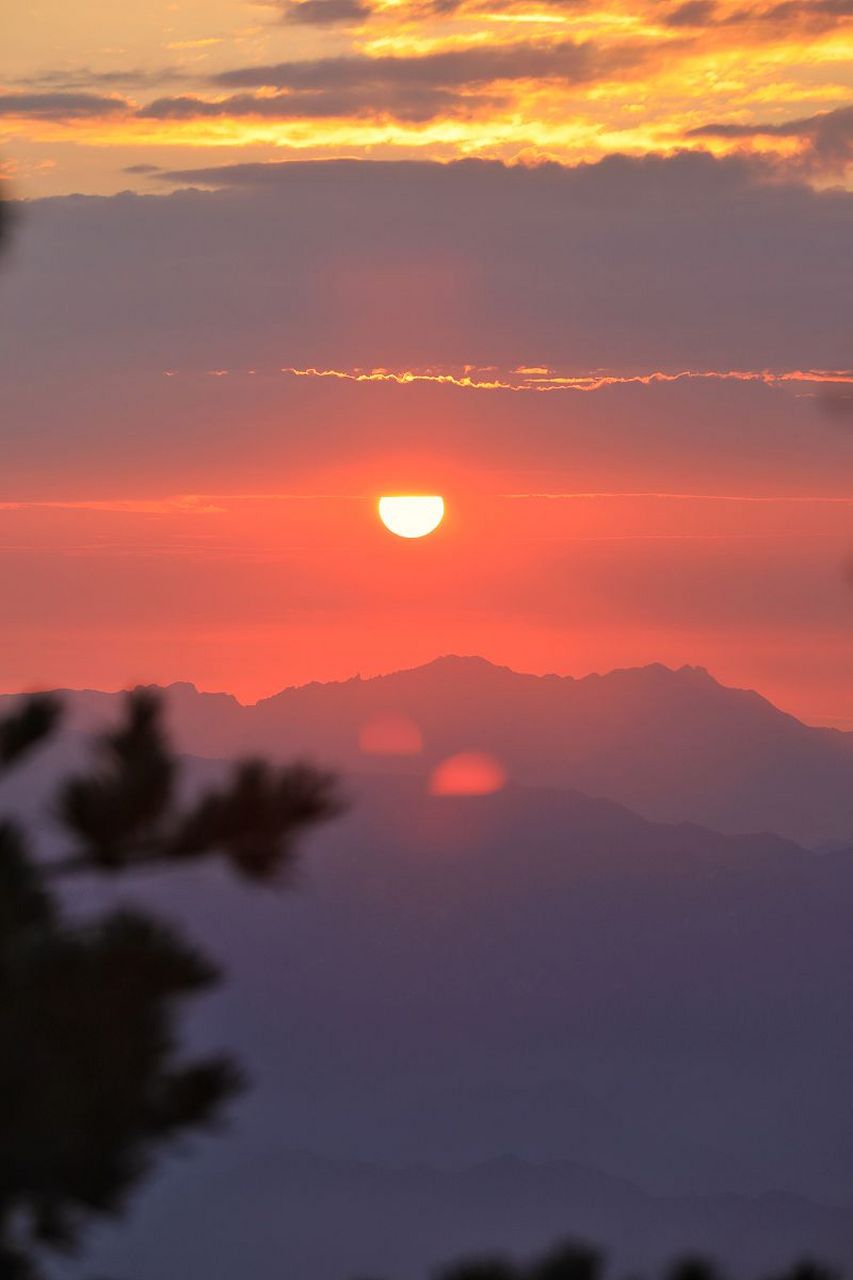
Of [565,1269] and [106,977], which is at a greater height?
[565,1269]

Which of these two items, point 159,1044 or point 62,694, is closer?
point 159,1044

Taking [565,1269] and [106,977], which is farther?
[565,1269]

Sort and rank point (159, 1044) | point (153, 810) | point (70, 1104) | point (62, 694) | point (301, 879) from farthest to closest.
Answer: point (62, 694) < point (301, 879) < point (153, 810) < point (159, 1044) < point (70, 1104)

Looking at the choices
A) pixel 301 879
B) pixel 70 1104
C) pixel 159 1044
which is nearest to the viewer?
pixel 70 1104

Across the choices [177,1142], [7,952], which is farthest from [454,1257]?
[7,952]

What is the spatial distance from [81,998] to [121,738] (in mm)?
1775

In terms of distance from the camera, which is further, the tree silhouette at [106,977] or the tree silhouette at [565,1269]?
the tree silhouette at [565,1269]

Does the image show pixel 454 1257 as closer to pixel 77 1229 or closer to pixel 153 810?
pixel 77 1229

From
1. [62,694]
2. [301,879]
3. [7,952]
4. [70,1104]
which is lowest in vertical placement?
[70,1104]

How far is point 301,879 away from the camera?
11.5 m

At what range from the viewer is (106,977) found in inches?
382

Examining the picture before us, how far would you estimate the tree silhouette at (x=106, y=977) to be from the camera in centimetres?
955

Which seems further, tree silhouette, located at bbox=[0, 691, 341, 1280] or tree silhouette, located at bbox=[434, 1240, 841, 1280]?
tree silhouette, located at bbox=[434, 1240, 841, 1280]

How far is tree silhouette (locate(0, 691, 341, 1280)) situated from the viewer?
9.55 meters
